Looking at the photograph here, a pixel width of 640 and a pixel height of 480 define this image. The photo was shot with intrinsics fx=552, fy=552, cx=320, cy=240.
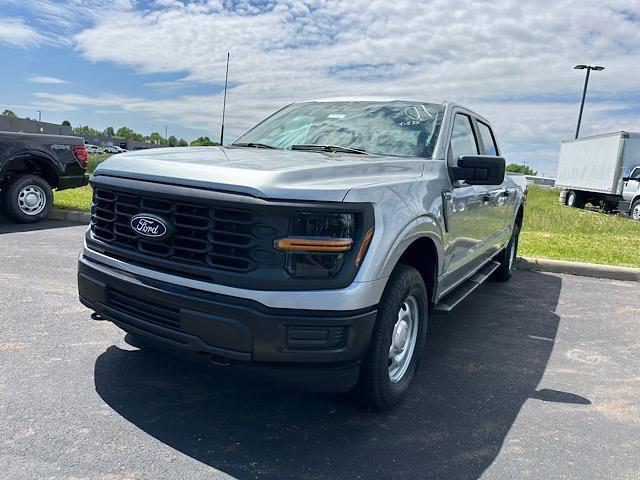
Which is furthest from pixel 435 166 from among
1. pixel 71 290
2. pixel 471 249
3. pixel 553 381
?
pixel 71 290

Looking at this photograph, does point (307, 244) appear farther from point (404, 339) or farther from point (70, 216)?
point (70, 216)

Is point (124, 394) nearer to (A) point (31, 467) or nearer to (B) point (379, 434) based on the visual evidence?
(A) point (31, 467)

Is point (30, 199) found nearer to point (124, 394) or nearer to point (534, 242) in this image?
point (124, 394)

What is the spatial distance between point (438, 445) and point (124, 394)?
1.78 m

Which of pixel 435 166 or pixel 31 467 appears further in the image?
pixel 435 166

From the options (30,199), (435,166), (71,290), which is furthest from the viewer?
(30,199)

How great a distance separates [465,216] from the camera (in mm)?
4164

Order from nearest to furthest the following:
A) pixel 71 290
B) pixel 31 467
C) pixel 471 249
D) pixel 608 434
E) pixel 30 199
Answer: pixel 31 467 < pixel 608 434 < pixel 471 249 < pixel 71 290 < pixel 30 199

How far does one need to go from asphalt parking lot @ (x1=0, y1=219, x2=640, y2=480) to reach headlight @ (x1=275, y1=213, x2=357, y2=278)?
3.03 ft

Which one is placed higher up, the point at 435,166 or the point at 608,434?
the point at 435,166

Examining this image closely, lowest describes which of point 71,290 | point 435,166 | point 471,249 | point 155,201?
point 71,290

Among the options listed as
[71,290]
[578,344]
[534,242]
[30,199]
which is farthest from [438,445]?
[30,199]

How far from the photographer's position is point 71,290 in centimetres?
519

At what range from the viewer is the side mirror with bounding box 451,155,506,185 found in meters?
3.54
